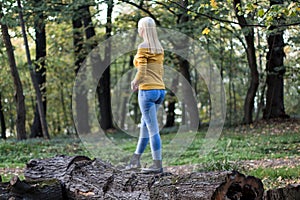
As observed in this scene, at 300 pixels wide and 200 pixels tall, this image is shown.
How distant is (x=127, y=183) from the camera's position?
15.1 feet

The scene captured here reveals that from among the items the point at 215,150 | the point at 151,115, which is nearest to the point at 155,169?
the point at 151,115

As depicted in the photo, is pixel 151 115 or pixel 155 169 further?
pixel 151 115

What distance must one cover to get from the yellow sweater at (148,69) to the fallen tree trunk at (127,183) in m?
1.24

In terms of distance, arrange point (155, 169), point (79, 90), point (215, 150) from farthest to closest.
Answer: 1. point (79, 90)
2. point (215, 150)
3. point (155, 169)

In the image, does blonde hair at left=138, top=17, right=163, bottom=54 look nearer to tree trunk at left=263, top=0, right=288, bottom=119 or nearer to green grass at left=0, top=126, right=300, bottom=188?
green grass at left=0, top=126, right=300, bottom=188

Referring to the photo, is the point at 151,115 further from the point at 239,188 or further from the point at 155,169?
the point at 239,188

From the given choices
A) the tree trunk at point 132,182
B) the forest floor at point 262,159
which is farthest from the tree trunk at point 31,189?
the forest floor at point 262,159

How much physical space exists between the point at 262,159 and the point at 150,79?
381 cm

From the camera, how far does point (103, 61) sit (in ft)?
Answer: 55.5

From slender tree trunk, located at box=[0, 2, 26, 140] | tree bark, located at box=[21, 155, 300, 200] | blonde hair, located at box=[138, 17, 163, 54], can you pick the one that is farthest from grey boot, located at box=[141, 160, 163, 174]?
slender tree trunk, located at box=[0, 2, 26, 140]

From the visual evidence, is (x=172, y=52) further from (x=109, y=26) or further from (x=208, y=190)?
(x=208, y=190)

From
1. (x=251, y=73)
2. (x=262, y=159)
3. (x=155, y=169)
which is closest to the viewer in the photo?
(x=155, y=169)

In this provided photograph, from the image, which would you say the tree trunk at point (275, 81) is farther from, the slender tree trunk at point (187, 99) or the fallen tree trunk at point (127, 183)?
the fallen tree trunk at point (127, 183)

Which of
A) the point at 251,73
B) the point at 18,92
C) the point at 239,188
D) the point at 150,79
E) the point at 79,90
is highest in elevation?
the point at 79,90
